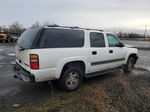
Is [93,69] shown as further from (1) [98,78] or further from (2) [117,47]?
(2) [117,47]

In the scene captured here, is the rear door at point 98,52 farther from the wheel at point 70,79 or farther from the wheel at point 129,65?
the wheel at point 129,65

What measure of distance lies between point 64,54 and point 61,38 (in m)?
0.47

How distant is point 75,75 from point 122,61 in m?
2.49

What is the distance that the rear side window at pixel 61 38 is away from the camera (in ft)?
11.6

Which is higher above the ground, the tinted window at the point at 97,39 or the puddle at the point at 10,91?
the tinted window at the point at 97,39

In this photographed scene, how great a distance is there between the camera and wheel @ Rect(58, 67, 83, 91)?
3891mm

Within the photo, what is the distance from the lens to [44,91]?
4.17 metres

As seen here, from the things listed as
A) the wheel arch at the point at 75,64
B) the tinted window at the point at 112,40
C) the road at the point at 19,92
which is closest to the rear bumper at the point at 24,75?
the road at the point at 19,92

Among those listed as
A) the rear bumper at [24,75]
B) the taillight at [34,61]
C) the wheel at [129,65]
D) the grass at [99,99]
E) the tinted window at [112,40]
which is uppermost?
the tinted window at [112,40]

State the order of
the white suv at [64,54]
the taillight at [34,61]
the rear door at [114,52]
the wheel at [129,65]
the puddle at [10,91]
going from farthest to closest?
the wheel at [129,65]
the rear door at [114,52]
the puddle at [10,91]
the white suv at [64,54]
the taillight at [34,61]

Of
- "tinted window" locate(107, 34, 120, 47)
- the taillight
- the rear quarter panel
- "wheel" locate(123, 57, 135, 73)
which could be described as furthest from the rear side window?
"wheel" locate(123, 57, 135, 73)

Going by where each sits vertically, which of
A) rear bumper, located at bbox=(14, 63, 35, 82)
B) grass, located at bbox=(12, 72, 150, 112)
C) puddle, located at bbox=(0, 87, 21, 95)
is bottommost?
grass, located at bbox=(12, 72, 150, 112)

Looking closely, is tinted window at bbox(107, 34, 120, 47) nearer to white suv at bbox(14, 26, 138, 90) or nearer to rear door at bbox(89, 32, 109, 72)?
white suv at bbox(14, 26, 138, 90)

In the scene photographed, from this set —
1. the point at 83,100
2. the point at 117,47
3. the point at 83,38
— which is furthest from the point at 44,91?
the point at 117,47
